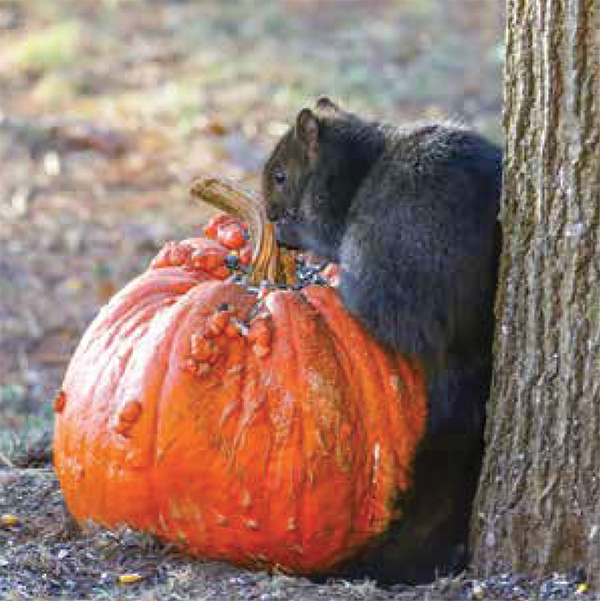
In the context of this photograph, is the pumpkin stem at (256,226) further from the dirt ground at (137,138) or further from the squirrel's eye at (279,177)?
the dirt ground at (137,138)

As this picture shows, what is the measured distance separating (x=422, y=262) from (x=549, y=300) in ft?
1.31

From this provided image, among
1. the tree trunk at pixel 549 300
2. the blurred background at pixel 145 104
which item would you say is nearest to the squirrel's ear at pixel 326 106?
the tree trunk at pixel 549 300

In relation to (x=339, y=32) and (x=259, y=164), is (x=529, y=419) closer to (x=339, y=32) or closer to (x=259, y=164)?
(x=259, y=164)

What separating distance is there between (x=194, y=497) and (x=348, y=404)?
1.65ft

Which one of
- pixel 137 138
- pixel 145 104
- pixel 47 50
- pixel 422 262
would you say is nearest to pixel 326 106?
pixel 422 262

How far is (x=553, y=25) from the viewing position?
3715 mm

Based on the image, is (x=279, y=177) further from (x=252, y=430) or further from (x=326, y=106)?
(x=252, y=430)

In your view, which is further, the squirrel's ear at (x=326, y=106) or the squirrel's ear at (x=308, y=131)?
the squirrel's ear at (x=326, y=106)

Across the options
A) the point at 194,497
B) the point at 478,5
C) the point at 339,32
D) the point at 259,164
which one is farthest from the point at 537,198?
the point at 478,5

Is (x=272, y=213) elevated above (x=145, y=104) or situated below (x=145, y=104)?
below

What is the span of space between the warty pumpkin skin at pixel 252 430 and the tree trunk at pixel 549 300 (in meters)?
0.37

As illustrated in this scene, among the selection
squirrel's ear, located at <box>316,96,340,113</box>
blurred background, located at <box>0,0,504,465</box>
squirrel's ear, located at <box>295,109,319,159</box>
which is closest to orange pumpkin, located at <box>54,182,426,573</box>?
squirrel's ear, located at <box>295,109,319,159</box>

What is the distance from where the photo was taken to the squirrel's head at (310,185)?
14.5 ft

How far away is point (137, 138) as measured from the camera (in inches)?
408
